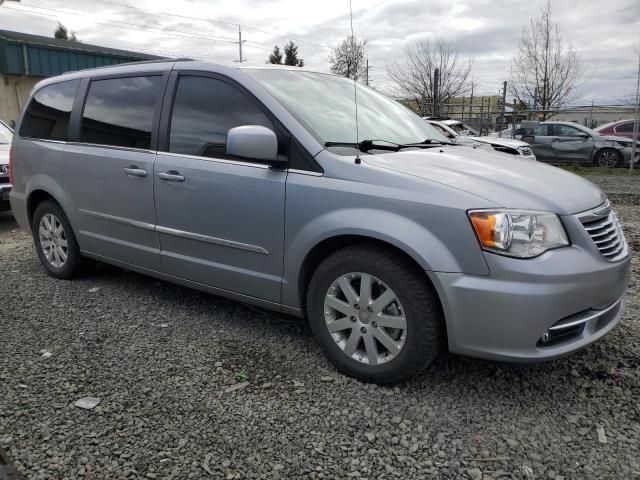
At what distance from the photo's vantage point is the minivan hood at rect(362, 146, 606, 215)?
2668 mm

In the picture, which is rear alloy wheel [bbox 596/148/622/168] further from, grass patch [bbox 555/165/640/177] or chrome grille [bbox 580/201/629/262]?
chrome grille [bbox 580/201/629/262]

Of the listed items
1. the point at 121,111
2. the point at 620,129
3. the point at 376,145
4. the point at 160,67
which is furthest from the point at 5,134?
the point at 620,129

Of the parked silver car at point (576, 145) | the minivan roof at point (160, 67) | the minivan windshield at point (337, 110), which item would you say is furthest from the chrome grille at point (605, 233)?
the parked silver car at point (576, 145)

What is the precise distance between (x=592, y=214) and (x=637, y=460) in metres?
1.16

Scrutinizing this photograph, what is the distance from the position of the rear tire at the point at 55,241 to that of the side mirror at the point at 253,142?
228 centimetres

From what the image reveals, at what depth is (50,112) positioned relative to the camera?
479 cm

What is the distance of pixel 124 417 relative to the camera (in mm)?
2705

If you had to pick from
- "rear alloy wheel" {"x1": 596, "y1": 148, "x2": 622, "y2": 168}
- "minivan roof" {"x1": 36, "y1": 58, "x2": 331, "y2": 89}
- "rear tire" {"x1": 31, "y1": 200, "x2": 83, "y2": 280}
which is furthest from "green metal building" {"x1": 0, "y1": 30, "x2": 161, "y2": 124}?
"rear alloy wheel" {"x1": 596, "y1": 148, "x2": 622, "y2": 168}

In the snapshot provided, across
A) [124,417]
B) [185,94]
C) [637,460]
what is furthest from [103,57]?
[637,460]

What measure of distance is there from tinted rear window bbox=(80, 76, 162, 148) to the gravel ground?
4.40 feet

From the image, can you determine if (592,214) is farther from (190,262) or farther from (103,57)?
(103,57)

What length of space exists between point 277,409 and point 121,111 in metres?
2.57

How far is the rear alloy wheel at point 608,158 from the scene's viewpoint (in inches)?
585

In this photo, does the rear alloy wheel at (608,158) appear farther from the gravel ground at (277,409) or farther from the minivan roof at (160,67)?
the minivan roof at (160,67)
